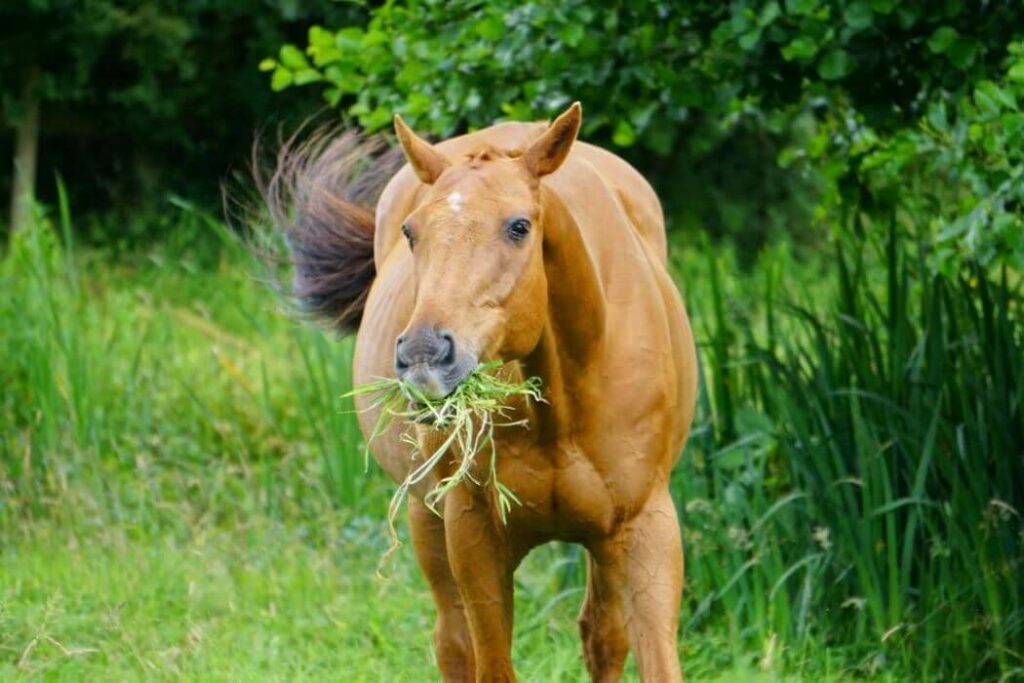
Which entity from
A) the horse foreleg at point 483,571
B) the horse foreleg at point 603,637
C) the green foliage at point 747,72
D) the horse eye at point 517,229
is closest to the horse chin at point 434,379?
the horse eye at point 517,229

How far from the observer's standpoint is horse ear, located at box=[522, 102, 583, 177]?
349 cm

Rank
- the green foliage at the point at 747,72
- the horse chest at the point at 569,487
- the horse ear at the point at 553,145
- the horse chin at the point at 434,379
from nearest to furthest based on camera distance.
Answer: the horse chin at the point at 434,379 < the horse ear at the point at 553,145 < the horse chest at the point at 569,487 < the green foliage at the point at 747,72

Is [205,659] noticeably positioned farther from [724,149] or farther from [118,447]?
[724,149]

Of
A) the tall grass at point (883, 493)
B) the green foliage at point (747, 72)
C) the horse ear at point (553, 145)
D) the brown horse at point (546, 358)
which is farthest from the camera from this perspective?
the tall grass at point (883, 493)

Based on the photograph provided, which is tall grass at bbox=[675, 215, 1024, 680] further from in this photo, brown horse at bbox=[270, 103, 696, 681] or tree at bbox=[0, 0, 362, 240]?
tree at bbox=[0, 0, 362, 240]

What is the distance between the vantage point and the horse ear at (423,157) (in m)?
3.51

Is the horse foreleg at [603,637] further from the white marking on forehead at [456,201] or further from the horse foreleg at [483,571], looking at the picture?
the white marking on forehead at [456,201]

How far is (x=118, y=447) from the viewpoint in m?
7.16

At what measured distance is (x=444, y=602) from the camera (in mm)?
4562

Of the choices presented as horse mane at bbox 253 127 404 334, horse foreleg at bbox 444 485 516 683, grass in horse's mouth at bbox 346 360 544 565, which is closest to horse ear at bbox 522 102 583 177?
grass in horse's mouth at bbox 346 360 544 565

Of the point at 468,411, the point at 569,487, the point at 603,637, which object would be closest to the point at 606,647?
the point at 603,637

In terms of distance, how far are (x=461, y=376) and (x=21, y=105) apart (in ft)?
31.4

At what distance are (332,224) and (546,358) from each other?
5.92ft

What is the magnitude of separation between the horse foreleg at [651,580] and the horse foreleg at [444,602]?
0.72 m
